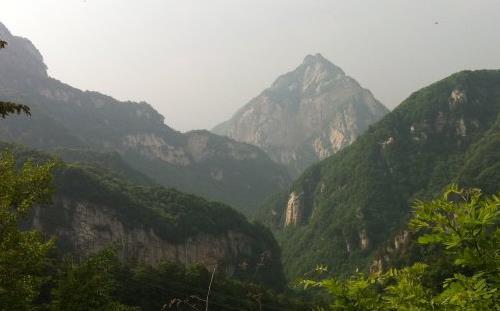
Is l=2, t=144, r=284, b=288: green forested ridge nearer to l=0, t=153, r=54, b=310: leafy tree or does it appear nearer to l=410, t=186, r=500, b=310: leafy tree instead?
l=0, t=153, r=54, b=310: leafy tree

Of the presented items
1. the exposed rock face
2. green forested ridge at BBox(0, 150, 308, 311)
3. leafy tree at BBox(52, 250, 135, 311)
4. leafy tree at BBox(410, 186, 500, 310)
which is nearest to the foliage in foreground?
leafy tree at BBox(410, 186, 500, 310)

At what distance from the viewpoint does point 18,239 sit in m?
23.0

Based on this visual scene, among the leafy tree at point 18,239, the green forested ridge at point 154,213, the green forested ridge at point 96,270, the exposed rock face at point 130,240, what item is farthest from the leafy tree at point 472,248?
the green forested ridge at point 154,213

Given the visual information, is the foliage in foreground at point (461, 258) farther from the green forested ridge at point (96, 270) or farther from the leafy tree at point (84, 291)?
the leafy tree at point (84, 291)

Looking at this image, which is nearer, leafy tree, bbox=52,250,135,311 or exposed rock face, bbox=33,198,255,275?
leafy tree, bbox=52,250,135,311

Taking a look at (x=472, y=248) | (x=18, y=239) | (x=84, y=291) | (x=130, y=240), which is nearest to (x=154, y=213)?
(x=130, y=240)

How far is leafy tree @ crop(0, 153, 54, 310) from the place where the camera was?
73.5 ft

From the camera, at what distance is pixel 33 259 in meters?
23.7

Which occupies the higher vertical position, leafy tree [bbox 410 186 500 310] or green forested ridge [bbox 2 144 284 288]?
green forested ridge [bbox 2 144 284 288]

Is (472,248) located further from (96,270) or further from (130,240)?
(130,240)

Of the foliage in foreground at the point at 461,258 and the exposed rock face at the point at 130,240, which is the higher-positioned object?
the exposed rock face at the point at 130,240

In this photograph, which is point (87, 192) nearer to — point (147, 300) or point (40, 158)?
point (40, 158)

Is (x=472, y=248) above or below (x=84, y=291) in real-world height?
above

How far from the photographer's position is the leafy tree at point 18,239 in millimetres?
22391
